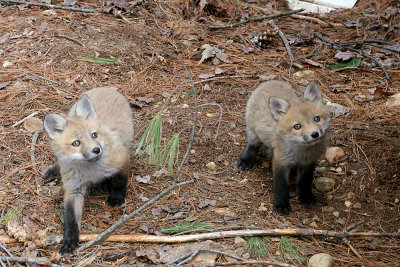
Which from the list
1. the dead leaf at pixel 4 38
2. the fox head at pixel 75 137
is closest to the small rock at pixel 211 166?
the fox head at pixel 75 137

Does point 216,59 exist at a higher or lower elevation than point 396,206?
higher

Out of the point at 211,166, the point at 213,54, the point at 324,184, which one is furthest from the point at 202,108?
the point at 324,184

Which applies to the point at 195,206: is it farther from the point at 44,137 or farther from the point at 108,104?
the point at 44,137

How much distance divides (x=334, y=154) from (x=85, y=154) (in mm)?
2858

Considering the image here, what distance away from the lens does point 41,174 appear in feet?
15.2

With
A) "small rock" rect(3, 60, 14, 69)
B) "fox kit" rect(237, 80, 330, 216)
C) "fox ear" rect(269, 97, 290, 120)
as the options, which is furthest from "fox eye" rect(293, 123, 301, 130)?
"small rock" rect(3, 60, 14, 69)

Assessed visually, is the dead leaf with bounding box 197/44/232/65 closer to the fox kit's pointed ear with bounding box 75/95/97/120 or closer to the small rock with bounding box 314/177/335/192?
the fox kit's pointed ear with bounding box 75/95/97/120

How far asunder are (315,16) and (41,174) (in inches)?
224

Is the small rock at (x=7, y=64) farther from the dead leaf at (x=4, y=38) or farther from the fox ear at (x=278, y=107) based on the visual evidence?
the fox ear at (x=278, y=107)

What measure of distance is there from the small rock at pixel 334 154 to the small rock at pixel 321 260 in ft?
5.27

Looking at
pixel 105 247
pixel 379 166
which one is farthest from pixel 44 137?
pixel 379 166

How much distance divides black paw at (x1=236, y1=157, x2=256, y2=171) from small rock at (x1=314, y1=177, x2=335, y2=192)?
0.81m

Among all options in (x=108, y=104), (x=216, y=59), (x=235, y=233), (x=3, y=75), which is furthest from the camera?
(x=216, y=59)

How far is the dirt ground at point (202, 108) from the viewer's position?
3965 mm
